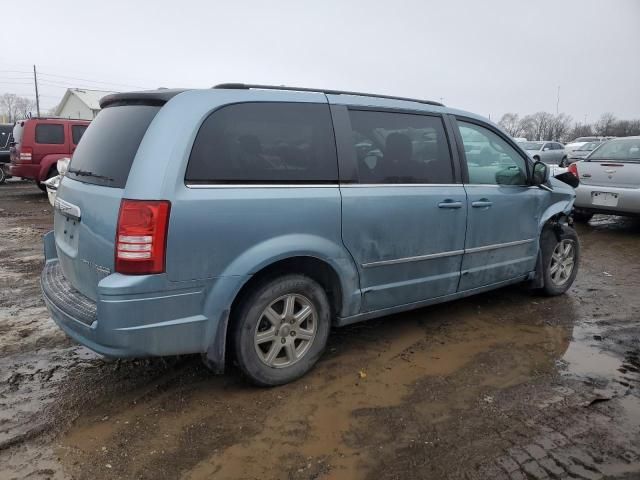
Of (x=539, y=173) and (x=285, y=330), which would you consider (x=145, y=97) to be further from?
(x=539, y=173)

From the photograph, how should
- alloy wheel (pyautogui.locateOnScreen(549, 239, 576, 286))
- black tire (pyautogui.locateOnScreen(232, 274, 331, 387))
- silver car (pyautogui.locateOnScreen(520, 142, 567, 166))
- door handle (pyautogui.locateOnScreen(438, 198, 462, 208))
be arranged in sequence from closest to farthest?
black tire (pyautogui.locateOnScreen(232, 274, 331, 387))
door handle (pyautogui.locateOnScreen(438, 198, 462, 208))
alloy wheel (pyautogui.locateOnScreen(549, 239, 576, 286))
silver car (pyautogui.locateOnScreen(520, 142, 567, 166))

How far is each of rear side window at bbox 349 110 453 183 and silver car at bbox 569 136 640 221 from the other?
18.1 feet

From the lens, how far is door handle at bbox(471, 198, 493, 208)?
402 cm

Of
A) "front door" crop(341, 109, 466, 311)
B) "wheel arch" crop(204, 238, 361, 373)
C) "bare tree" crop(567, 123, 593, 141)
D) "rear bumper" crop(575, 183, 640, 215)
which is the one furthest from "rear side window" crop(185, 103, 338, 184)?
"bare tree" crop(567, 123, 593, 141)

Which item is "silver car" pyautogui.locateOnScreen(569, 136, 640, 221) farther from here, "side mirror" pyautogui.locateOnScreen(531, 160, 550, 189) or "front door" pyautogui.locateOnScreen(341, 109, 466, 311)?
"front door" pyautogui.locateOnScreen(341, 109, 466, 311)

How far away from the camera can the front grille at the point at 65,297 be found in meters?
2.81

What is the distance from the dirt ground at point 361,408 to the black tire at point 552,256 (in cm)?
57

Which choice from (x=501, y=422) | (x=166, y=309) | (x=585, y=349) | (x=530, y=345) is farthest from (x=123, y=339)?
(x=585, y=349)

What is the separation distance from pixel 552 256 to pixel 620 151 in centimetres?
489

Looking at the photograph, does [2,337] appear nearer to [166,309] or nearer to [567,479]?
[166,309]

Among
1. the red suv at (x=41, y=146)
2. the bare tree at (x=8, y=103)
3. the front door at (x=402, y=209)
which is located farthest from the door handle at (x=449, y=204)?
the bare tree at (x=8, y=103)

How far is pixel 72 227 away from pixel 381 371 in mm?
2225

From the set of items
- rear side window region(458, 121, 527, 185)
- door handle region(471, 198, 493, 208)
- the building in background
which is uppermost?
the building in background

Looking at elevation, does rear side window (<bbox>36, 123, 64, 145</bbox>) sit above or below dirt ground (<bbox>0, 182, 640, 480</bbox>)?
above
